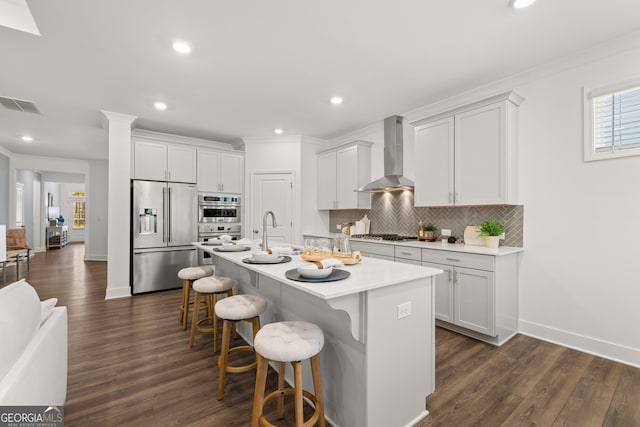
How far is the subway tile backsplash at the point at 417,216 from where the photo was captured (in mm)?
3178

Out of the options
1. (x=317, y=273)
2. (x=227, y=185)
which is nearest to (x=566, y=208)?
(x=317, y=273)

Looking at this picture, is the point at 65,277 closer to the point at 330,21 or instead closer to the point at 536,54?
the point at 330,21

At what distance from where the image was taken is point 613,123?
2568 mm

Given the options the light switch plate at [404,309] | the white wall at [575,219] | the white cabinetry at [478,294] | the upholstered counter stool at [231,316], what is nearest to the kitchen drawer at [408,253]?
the white cabinetry at [478,294]

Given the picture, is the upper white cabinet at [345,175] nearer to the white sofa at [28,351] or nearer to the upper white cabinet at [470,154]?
the upper white cabinet at [470,154]

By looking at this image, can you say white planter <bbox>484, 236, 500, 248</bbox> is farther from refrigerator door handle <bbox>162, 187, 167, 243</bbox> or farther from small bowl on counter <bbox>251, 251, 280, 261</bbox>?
refrigerator door handle <bbox>162, 187, 167, 243</bbox>

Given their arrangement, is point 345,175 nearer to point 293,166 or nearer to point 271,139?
point 293,166

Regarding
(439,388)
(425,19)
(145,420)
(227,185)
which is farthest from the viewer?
(227,185)

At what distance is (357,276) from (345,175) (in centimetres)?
352

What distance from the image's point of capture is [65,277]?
5.74m

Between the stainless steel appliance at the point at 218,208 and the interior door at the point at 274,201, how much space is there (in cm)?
35

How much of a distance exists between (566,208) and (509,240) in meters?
0.60

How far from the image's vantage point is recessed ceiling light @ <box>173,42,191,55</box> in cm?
255

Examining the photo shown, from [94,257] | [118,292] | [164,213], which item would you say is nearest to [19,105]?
[164,213]
